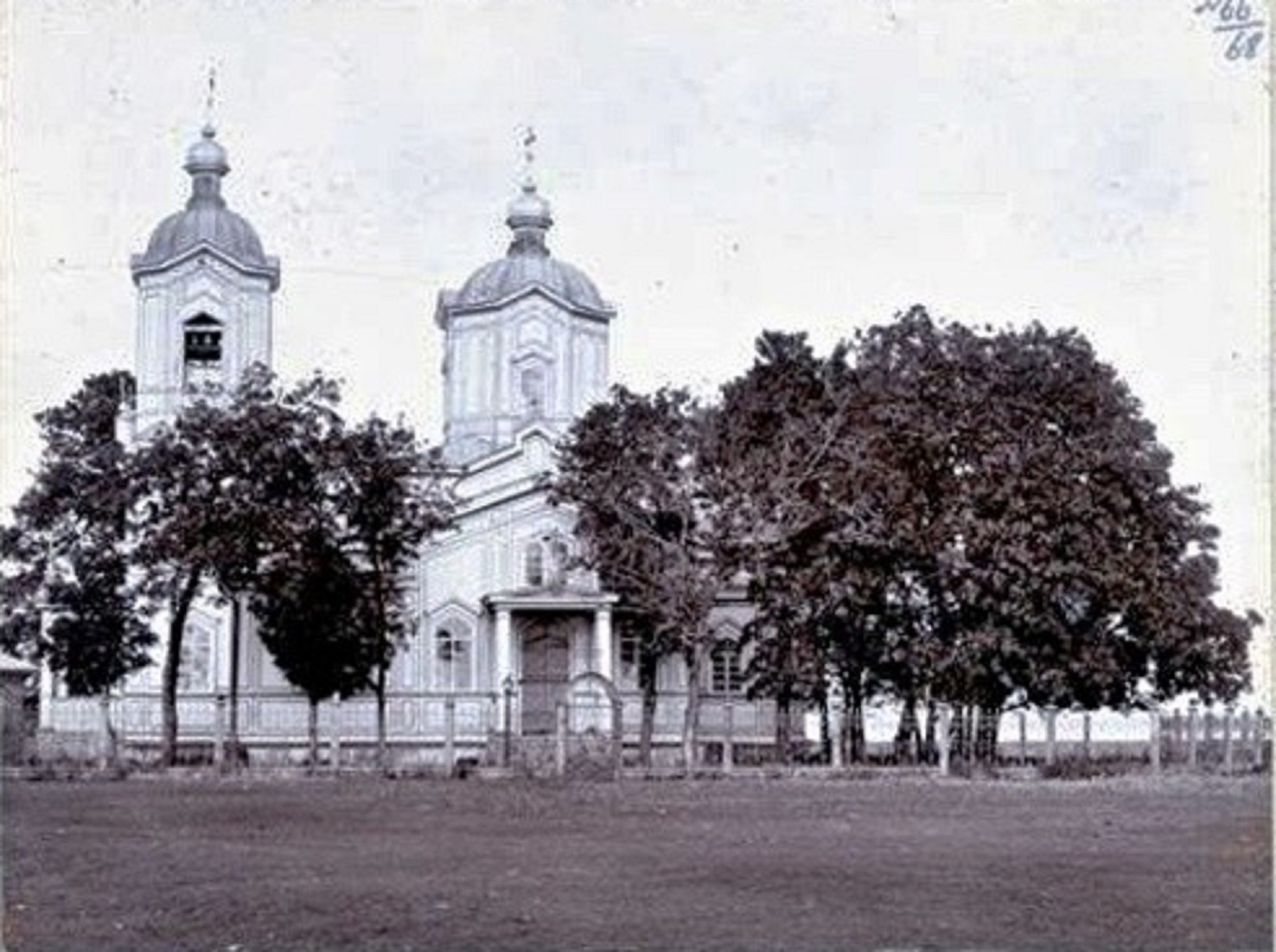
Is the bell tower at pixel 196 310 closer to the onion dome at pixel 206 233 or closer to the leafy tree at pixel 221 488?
the onion dome at pixel 206 233

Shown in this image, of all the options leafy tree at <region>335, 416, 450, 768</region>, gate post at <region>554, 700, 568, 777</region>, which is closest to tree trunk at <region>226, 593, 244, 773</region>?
leafy tree at <region>335, 416, 450, 768</region>

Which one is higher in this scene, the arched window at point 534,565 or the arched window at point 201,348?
the arched window at point 201,348

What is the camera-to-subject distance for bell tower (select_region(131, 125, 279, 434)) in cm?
4738

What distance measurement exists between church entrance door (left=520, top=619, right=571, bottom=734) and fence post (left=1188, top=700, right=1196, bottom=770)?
13.6 metres

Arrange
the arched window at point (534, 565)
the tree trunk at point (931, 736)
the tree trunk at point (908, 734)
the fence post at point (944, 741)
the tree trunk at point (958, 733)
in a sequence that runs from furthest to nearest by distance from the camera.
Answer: the arched window at point (534, 565) → the tree trunk at point (908, 734) → the tree trunk at point (931, 736) → the tree trunk at point (958, 733) → the fence post at point (944, 741)

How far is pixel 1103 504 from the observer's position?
37.9 meters

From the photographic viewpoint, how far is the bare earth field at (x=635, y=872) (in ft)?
40.0

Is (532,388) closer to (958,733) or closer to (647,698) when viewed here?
(647,698)

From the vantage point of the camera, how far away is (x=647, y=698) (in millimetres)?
41562

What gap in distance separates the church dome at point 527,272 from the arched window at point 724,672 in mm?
10212

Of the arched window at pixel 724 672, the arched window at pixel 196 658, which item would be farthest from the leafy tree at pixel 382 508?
the arched window at pixel 724 672

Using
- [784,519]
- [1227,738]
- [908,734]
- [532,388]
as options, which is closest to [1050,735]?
[908,734]

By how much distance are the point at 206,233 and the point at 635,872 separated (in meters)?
34.7

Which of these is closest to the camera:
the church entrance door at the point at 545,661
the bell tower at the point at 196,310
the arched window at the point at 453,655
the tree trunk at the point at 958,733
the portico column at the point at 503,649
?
the tree trunk at the point at 958,733
